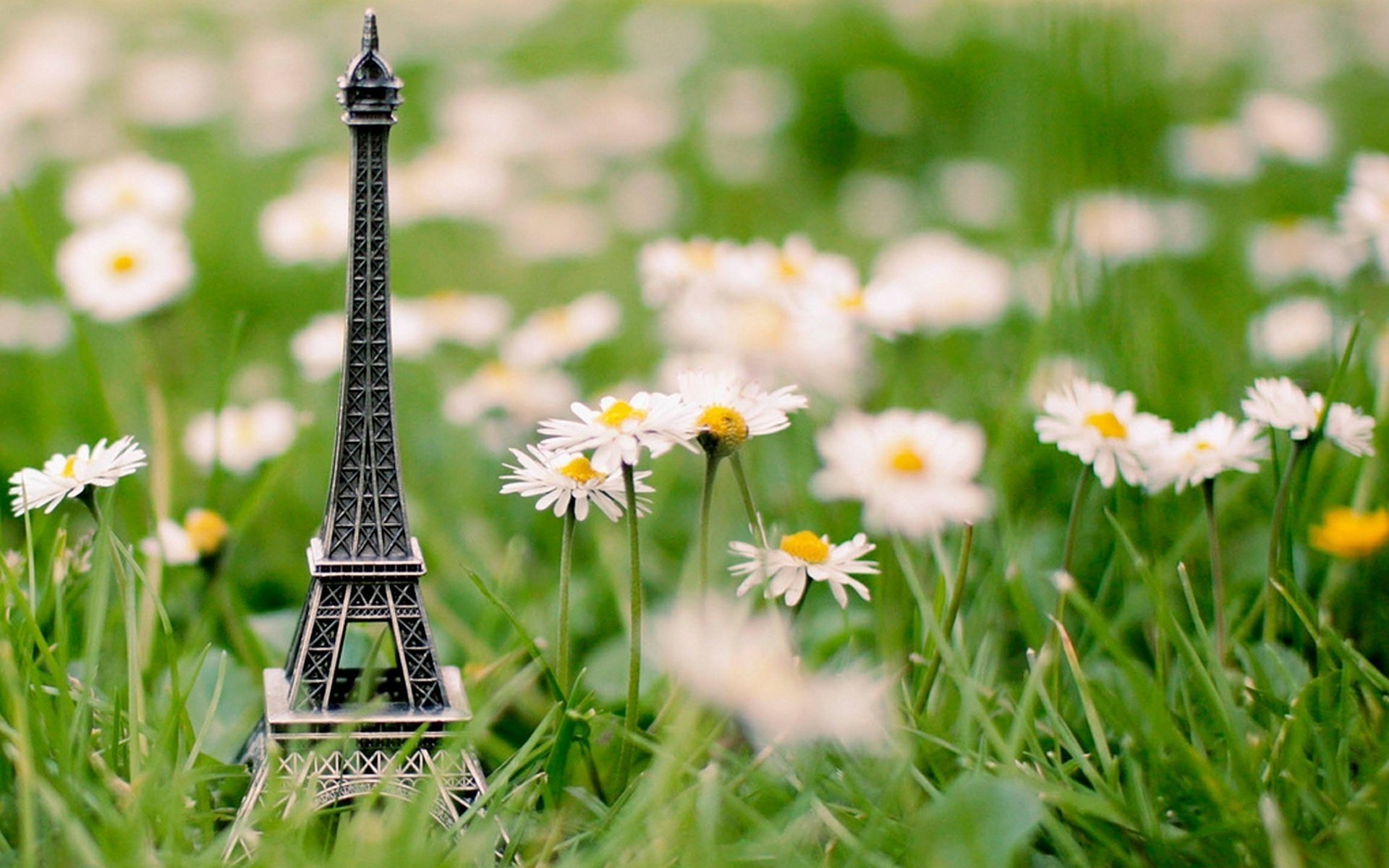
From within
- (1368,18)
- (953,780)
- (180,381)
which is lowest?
(180,381)

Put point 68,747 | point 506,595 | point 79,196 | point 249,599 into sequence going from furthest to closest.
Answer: point 79,196 < point 249,599 < point 506,595 < point 68,747

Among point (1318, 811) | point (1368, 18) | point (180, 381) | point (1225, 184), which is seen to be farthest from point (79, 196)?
point (1368, 18)

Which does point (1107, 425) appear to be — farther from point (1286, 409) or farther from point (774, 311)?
point (774, 311)

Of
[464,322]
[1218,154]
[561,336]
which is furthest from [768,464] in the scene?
[1218,154]

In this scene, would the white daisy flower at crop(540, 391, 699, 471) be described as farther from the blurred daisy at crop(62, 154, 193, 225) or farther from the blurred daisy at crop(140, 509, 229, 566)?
the blurred daisy at crop(62, 154, 193, 225)

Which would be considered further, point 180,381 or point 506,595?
point 180,381

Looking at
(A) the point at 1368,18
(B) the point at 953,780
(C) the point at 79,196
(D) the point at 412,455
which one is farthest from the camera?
(A) the point at 1368,18

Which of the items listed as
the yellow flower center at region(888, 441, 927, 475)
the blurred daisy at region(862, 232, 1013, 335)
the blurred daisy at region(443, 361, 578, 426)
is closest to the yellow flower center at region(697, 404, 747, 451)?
the yellow flower center at region(888, 441, 927, 475)

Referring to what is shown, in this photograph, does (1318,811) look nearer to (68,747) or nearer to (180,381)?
(68,747)
